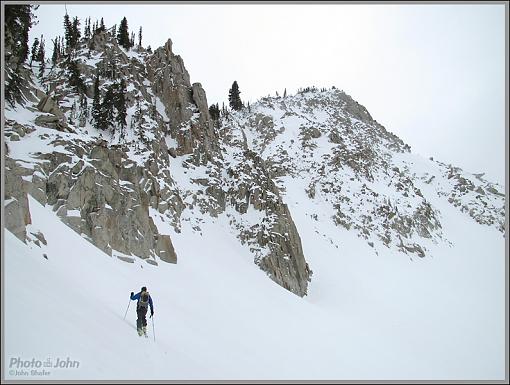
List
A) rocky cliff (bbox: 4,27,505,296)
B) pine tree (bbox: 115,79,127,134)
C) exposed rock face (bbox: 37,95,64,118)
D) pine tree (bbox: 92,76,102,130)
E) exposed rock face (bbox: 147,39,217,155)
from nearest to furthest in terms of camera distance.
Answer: rocky cliff (bbox: 4,27,505,296), exposed rock face (bbox: 37,95,64,118), pine tree (bbox: 92,76,102,130), pine tree (bbox: 115,79,127,134), exposed rock face (bbox: 147,39,217,155)

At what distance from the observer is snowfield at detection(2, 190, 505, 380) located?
367 inches

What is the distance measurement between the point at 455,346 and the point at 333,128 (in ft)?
193

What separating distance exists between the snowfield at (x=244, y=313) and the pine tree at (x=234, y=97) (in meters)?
42.3

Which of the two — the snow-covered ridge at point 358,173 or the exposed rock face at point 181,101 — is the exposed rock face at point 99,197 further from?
the snow-covered ridge at point 358,173

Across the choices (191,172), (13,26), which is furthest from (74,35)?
(13,26)

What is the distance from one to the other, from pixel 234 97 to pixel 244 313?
71367mm

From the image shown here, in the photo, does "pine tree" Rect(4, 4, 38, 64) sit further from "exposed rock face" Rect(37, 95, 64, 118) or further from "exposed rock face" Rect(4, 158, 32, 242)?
"exposed rock face" Rect(4, 158, 32, 242)

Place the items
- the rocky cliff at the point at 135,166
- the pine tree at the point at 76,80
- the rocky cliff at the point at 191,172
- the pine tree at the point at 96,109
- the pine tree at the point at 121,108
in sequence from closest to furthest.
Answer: the rocky cliff at the point at 135,166 < the rocky cliff at the point at 191,172 < the pine tree at the point at 96,109 < the pine tree at the point at 121,108 < the pine tree at the point at 76,80

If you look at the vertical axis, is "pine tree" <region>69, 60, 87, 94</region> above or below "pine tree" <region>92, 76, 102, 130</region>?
above

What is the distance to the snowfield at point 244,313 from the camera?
9.33m

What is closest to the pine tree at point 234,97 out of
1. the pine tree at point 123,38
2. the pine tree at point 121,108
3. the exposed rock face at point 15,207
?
the pine tree at point 123,38

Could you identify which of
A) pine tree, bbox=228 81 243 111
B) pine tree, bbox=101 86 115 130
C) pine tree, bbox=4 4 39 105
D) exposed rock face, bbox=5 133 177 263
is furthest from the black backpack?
pine tree, bbox=228 81 243 111

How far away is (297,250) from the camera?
38.5 metres

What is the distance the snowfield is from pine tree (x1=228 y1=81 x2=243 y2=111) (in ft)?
139
